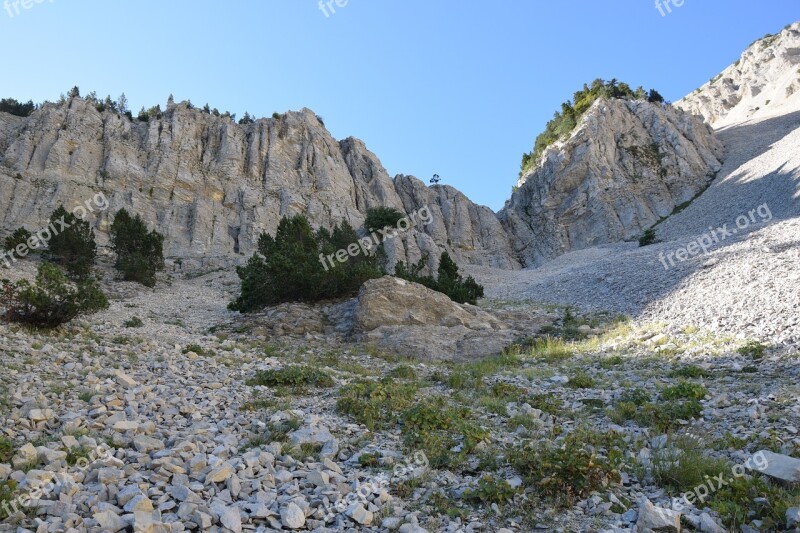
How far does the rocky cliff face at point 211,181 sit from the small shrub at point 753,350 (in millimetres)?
39168

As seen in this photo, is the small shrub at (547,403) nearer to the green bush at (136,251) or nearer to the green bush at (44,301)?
the green bush at (44,301)

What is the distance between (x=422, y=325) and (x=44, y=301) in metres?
13.2

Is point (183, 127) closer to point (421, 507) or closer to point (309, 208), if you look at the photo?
point (309, 208)

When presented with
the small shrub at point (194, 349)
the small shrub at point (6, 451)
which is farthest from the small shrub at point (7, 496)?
the small shrub at point (194, 349)

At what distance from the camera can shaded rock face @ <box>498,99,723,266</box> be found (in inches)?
2645

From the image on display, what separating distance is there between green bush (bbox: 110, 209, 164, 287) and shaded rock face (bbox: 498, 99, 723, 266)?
50359 mm

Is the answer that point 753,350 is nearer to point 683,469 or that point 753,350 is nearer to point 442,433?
point 683,469

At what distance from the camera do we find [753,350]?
11.8 m

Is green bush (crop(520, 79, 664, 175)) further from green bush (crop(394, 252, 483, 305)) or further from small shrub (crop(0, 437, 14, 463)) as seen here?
small shrub (crop(0, 437, 14, 463))

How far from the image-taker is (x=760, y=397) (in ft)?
28.8

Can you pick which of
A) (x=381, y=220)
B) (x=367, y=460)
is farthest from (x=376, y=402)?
(x=381, y=220)

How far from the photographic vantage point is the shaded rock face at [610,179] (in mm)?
67188

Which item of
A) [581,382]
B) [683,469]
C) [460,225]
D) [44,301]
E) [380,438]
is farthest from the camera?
[460,225]

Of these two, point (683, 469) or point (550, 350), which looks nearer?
point (683, 469)
